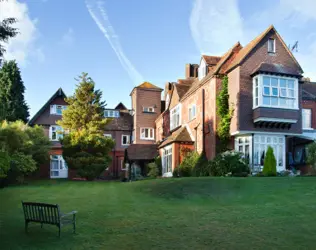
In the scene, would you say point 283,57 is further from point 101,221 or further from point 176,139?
point 101,221

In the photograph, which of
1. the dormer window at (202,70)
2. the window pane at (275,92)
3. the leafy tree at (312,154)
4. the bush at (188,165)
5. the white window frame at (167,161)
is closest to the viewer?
the leafy tree at (312,154)

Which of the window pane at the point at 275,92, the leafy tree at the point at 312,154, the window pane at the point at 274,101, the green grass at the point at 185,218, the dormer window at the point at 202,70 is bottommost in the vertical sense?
the green grass at the point at 185,218

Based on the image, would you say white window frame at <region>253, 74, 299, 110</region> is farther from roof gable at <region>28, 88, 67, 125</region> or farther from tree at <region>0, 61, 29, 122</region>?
tree at <region>0, 61, 29, 122</region>

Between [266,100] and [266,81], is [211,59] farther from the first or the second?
[266,100]

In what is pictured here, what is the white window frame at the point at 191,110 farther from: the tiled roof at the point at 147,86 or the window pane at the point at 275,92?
the tiled roof at the point at 147,86

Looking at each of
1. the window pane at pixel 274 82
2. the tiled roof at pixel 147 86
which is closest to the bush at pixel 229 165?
the window pane at pixel 274 82

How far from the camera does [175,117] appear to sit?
124ft

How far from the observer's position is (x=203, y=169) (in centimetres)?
2677

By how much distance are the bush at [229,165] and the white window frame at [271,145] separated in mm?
1354

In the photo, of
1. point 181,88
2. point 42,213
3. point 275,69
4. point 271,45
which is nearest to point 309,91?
point 271,45

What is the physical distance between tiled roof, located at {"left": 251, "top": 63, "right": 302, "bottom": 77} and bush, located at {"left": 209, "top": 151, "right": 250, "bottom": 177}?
6081 mm

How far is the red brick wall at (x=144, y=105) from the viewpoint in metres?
43.7

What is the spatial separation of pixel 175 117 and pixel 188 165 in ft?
30.5

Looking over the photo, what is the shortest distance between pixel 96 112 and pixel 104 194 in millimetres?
17749
